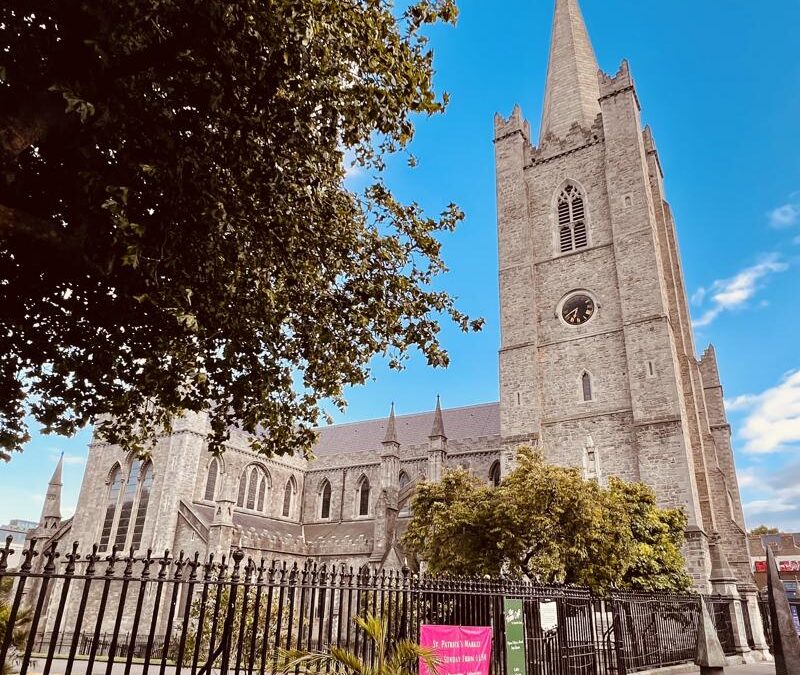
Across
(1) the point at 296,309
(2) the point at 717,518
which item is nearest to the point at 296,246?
(1) the point at 296,309

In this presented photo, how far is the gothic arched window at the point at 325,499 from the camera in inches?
1548

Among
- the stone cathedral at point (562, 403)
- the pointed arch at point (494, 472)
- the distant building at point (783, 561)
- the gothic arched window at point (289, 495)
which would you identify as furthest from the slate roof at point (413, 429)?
the distant building at point (783, 561)

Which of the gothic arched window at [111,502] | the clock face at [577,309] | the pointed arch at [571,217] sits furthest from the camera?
the gothic arched window at [111,502]

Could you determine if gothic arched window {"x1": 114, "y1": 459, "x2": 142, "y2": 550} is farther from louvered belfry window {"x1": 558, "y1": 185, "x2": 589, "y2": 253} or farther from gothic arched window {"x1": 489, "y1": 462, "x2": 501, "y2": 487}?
louvered belfry window {"x1": 558, "y1": 185, "x2": 589, "y2": 253}

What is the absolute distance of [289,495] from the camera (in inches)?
1539

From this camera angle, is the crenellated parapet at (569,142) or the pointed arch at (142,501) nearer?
the pointed arch at (142,501)

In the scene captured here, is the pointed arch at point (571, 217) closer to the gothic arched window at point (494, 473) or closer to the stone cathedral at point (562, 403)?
the stone cathedral at point (562, 403)

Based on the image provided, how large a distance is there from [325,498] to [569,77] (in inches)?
1188

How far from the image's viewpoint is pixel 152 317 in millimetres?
8141

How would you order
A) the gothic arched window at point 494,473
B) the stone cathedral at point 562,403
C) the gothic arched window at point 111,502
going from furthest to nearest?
A: 1. the gothic arched window at point 494,473
2. the gothic arched window at point 111,502
3. the stone cathedral at point 562,403

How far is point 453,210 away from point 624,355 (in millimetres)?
19215

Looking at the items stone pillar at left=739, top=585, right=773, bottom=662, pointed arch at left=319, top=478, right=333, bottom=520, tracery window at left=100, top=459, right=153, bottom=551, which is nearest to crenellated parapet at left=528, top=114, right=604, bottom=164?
stone pillar at left=739, top=585, right=773, bottom=662

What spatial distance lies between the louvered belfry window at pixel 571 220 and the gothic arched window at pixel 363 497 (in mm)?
19069

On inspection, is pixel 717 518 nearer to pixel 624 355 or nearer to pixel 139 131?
pixel 624 355
